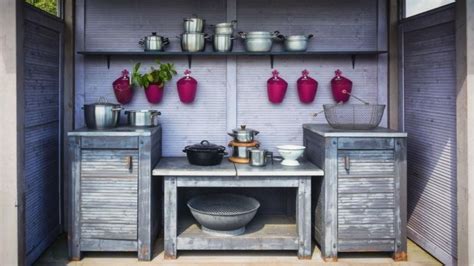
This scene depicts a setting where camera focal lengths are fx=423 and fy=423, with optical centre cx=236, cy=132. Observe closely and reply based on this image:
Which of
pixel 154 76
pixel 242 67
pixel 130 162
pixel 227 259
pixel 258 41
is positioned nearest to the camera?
pixel 130 162

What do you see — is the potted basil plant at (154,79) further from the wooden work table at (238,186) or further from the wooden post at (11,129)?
the wooden post at (11,129)

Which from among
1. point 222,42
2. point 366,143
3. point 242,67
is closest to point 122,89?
point 222,42

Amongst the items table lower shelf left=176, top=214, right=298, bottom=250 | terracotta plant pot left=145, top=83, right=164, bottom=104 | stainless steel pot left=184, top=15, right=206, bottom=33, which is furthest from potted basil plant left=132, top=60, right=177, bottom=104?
table lower shelf left=176, top=214, right=298, bottom=250

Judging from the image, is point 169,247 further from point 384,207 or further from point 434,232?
point 434,232

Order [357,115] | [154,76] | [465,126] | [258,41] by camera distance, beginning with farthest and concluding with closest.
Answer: [154,76] < [258,41] < [357,115] < [465,126]

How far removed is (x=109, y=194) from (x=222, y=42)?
1.68m

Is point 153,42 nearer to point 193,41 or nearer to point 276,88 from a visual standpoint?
point 193,41

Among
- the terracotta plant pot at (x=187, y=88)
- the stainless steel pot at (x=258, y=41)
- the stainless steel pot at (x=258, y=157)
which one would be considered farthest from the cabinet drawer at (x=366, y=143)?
the terracotta plant pot at (x=187, y=88)

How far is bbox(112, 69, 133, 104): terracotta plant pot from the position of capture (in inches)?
157

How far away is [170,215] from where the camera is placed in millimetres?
3420

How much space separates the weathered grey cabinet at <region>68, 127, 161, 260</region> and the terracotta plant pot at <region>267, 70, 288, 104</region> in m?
1.29

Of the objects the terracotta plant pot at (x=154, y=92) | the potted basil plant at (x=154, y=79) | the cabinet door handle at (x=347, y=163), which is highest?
the potted basil plant at (x=154, y=79)

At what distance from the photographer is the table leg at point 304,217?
344 centimetres

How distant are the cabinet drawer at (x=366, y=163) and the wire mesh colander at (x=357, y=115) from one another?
0.94ft
